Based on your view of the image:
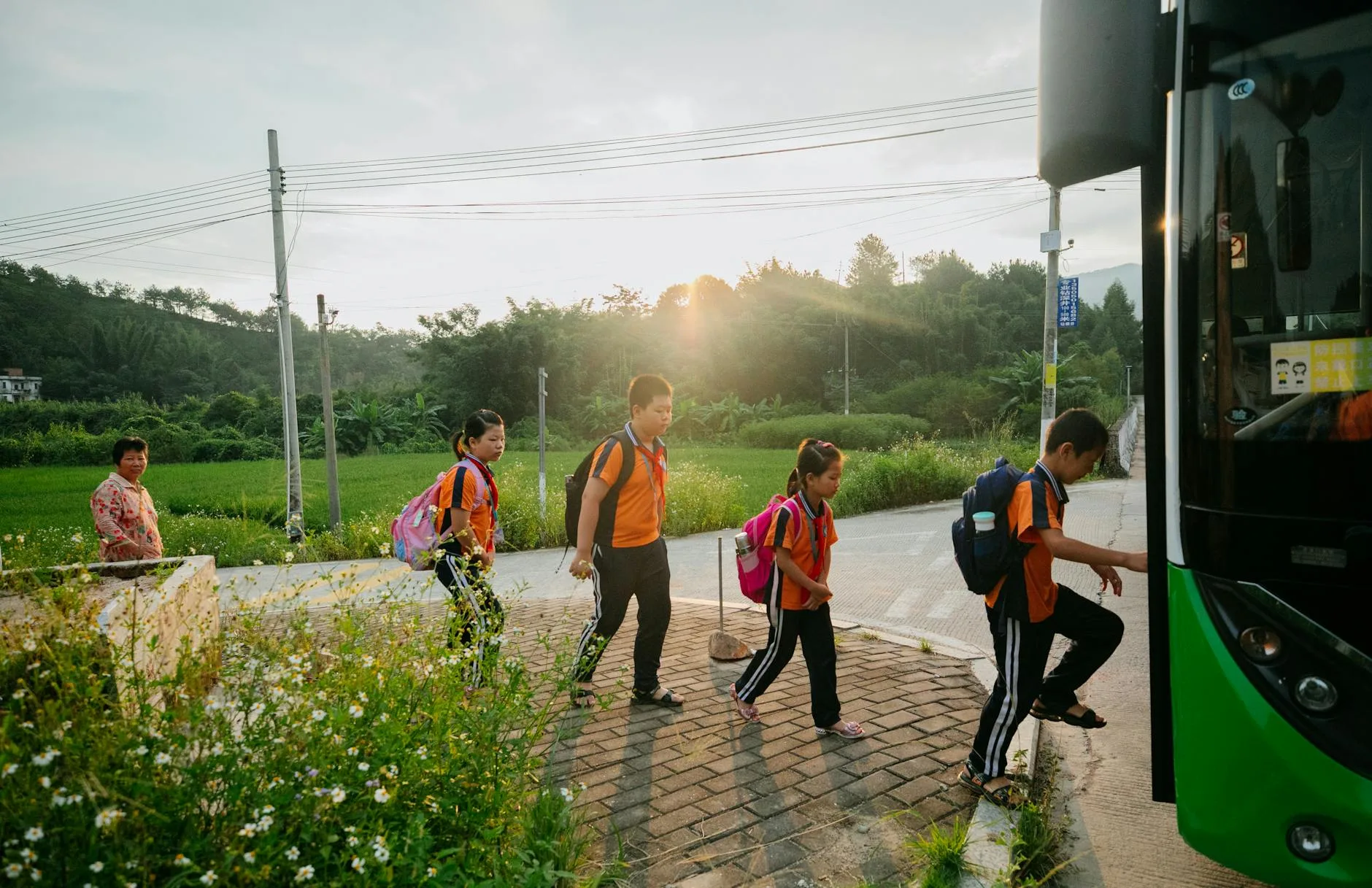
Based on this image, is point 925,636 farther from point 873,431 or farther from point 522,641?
point 873,431

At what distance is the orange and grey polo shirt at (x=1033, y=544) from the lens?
3578mm

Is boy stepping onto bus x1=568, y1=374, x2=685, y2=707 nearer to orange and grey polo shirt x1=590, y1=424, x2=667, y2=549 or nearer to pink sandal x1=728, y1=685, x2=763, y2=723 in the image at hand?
orange and grey polo shirt x1=590, y1=424, x2=667, y2=549

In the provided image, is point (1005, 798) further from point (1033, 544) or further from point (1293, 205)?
point (1293, 205)

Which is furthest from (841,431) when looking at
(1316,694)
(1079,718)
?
(1316,694)

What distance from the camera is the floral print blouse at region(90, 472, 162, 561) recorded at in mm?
6793

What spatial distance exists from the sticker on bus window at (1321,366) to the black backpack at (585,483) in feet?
10.4

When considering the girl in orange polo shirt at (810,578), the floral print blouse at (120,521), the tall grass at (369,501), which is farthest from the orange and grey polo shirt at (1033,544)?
the floral print blouse at (120,521)

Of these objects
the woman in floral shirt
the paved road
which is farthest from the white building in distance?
the woman in floral shirt

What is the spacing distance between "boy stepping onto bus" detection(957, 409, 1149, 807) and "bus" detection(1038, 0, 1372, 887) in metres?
0.66

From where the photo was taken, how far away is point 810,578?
4.52m

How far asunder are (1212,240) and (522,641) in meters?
5.62

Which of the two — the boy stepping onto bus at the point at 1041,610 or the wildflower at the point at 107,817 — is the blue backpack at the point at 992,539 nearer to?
the boy stepping onto bus at the point at 1041,610

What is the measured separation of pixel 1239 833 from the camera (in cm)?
261

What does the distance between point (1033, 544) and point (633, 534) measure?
220 cm
